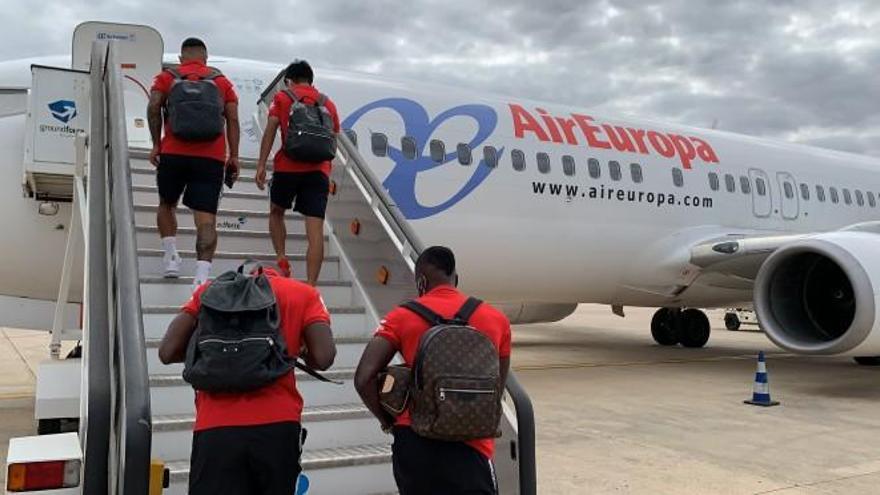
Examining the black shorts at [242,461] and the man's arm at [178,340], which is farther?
the man's arm at [178,340]

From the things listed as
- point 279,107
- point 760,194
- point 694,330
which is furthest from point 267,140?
point 694,330

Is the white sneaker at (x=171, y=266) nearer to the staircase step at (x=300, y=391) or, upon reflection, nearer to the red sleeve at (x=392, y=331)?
the staircase step at (x=300, y=391)

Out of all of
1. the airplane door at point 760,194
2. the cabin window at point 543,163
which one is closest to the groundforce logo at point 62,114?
the cabin window at point 543,163

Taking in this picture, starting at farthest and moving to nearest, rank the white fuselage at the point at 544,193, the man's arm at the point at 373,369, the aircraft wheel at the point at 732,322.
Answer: the aircraft wheel at the point at 732,322, the white fuselage at the point at 544,193, the man's arm at the point at 373,369

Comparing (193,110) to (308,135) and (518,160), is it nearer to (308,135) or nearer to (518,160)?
(308,135)

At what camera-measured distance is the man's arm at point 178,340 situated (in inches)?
101

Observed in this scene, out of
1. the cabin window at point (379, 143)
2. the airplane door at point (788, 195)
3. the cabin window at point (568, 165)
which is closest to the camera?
the cabin window at point (379, 143)

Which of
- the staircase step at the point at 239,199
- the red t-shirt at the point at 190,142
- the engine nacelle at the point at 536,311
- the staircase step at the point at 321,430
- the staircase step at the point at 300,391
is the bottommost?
the engine nacelle at the point at 536,311

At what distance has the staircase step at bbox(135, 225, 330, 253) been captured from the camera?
206 inches

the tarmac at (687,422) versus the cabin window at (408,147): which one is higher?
the cabin window at (408,147)

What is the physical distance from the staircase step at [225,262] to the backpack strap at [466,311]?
250 centimetres

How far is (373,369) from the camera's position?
2.66m

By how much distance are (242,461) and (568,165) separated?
7.45m

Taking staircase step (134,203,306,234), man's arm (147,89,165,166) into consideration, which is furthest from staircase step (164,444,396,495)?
staircase step (134,203,306,234)
